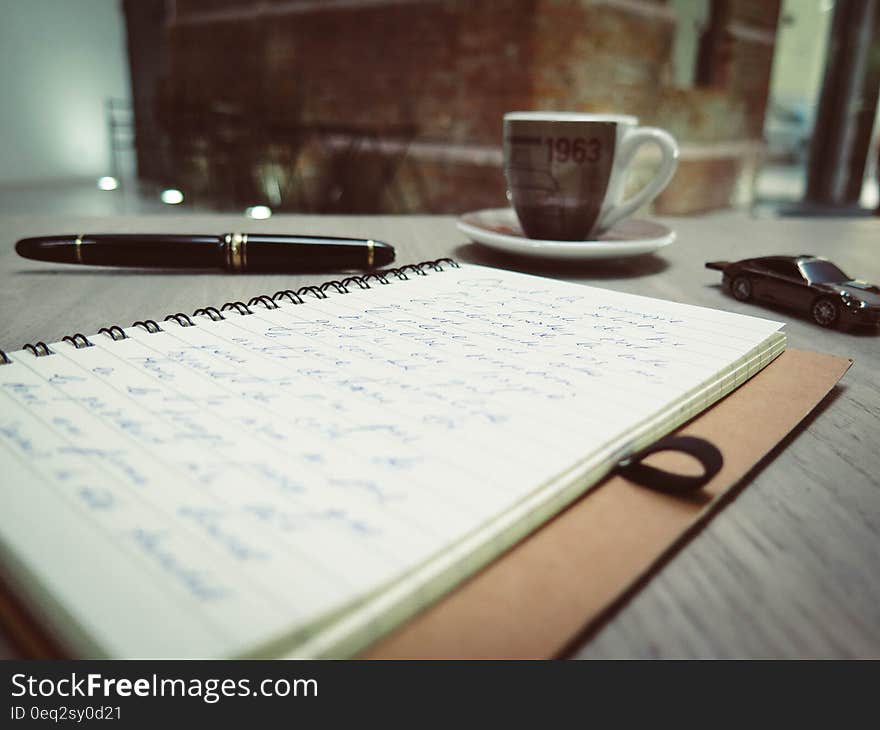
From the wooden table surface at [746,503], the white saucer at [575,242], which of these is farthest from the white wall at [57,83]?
the white saucer at [575,242]

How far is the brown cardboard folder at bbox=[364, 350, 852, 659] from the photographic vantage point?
0.61ft

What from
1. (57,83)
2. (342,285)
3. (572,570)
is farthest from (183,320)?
(57,83)

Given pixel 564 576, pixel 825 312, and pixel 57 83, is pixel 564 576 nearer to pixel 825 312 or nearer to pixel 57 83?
pixel 825 312

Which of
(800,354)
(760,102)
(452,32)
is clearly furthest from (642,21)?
(800,354)

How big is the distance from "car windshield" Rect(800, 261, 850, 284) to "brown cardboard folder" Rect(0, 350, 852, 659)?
267 millimetres

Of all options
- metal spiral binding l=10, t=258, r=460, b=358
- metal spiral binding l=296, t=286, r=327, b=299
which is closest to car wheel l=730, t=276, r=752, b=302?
metal spiral binding l=10, t=258, r=460, b=358

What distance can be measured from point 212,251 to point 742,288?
17.8 inches

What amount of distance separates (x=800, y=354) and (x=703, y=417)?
13 centimetres

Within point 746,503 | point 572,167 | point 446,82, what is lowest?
point 746,503

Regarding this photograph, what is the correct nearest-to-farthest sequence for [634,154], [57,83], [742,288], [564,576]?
[564,576] < [742,288] < [634,154] < [57,83]

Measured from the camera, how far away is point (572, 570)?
21 cm

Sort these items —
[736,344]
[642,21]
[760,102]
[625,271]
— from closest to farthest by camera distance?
[736,344], [625,271], [642,21], [760,102]

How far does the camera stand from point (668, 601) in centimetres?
21

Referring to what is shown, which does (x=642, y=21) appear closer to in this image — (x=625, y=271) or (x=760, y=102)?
(x=760, y=102)
